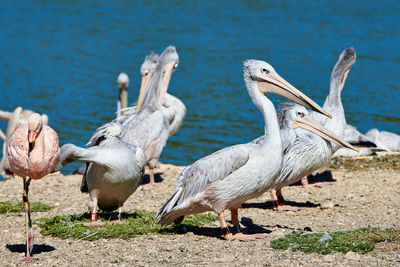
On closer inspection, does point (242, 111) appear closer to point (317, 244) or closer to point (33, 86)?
point (33, 86)

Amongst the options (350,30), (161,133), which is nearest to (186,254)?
(161,133)

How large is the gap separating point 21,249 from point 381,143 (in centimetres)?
829

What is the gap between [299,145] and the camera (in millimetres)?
7984

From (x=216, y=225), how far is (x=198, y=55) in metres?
14.6

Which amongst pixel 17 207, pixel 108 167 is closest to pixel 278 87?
pixel 108 167

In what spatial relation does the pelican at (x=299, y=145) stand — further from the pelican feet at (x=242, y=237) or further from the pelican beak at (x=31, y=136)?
the pelican beak at (x=31, y=136)

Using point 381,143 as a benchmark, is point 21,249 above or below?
below

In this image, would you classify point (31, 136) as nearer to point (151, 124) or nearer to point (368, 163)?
point (151, 124)

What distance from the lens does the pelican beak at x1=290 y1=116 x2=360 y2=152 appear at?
25.3 ft

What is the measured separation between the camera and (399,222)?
6852 mm

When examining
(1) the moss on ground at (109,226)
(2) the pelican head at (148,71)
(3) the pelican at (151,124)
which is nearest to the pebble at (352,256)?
(1) the moss on ground at (109,226)

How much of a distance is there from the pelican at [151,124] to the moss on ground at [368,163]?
2753 millimetres

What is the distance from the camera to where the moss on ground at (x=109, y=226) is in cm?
645

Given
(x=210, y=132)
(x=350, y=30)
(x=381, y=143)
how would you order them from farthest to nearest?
(x=350, y=30) → (x=210, y=132) → (x=381, y=143)
